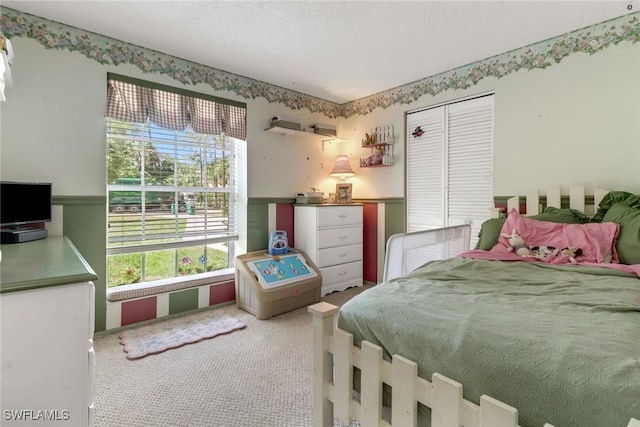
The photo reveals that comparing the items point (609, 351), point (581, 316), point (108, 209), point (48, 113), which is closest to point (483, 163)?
point (581, 316)

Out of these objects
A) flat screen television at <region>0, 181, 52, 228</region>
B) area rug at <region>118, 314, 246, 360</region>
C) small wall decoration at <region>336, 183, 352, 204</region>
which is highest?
small wall decoration at <region>336, 183, 352, 204</region>

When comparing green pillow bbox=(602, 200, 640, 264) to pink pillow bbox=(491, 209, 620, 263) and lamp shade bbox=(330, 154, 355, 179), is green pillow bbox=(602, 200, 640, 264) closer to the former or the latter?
pink pillow bbox=(491, 209, 620, 263)

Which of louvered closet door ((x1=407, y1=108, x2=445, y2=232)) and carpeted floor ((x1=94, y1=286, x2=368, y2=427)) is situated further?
louvered closet door ((x1=407, y1=108, x2=445, y2=232))

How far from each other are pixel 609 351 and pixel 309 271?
2.57m

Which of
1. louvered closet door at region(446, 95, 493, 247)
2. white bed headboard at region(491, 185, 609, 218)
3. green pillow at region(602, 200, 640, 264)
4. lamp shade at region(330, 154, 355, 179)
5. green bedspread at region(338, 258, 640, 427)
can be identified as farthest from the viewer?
lamp shade at region(330, 154, 355, 179)

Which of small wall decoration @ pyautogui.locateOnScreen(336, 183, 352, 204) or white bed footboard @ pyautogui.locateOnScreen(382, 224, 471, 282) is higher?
small wall decoration @ pyautogui.locateOnScreen(336, 183, 352, 204)

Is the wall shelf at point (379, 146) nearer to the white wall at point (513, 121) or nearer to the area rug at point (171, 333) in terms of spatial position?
the white wall at point (513, 121)

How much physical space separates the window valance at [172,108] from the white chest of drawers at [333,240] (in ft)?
3.62

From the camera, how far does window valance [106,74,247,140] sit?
8.34 feet

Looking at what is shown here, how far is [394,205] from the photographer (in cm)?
368

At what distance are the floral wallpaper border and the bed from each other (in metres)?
1.54

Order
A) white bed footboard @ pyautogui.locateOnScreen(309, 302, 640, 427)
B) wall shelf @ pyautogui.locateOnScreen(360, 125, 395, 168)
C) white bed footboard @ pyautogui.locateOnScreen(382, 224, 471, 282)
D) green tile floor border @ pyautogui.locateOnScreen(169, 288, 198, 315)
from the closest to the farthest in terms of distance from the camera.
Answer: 1. white bed footboard @ pyautogui.locateOnScreen(309, 302, 640, 427)
2. white bed footboard @ pyautogui.locateOnScreen(382, 224, 471, 282)
3. green tile floor border @ pyautogui.locateOnScreen(169, 288, 198, 315)
4. wall shelf @ pyautogui.locateOnScreen(360, 125, 395, 168)

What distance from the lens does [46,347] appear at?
97 cm

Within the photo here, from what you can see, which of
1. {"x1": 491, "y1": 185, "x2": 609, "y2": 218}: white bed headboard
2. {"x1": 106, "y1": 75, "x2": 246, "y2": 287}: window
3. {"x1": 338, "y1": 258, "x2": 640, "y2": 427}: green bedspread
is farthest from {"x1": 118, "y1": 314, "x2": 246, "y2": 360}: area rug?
{"x1": 491, "y1": 185, "x2": 609, "y2": 218}: white bed headboard
